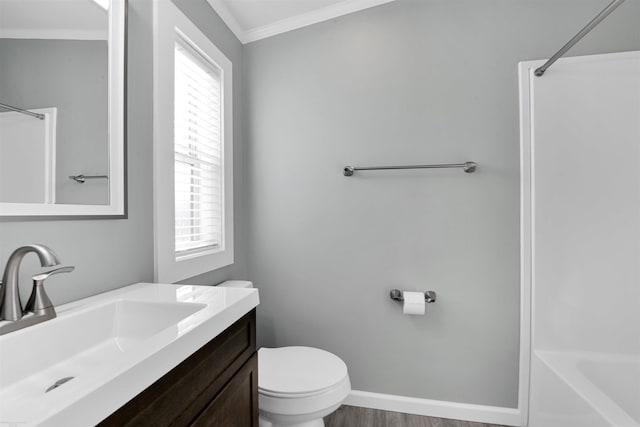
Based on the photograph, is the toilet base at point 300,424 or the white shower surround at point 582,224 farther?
the white shower surround at point 582,224

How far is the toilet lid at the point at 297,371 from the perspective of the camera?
1308 millimetres

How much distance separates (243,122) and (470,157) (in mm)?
1394

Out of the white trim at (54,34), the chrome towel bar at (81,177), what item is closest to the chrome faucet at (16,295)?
the chrome towel bar at (81,177)

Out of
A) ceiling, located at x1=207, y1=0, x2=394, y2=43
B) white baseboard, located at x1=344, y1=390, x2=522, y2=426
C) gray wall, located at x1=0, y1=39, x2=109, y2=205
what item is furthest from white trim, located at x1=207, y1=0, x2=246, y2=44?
white baseboard, located at x1=344, y1=390, x2=522, y2=426

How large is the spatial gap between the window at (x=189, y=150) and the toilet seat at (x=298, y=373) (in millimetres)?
573

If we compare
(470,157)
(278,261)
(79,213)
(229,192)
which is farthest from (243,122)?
(470,157)

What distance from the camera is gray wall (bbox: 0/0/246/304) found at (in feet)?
2.87

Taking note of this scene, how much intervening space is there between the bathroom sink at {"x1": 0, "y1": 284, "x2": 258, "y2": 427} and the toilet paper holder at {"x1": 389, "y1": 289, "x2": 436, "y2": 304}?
98 centimetres

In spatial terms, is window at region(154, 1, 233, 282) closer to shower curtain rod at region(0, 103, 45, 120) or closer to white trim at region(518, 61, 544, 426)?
shower curtain rod at region(0, 103, 45, 120)

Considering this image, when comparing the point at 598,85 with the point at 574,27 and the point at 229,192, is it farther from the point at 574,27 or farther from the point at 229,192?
the point at 229,192

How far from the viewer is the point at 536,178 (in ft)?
5.23

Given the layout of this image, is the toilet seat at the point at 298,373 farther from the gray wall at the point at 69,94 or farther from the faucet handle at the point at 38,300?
the gray wall at the point at 69,94

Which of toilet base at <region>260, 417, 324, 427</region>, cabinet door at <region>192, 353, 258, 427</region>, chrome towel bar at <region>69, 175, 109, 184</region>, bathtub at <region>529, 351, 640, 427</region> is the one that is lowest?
toilet base at <region>260, 417, 324, 427</region>

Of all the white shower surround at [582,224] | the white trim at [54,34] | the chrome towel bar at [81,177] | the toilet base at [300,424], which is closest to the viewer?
the white trim at [54,34]
